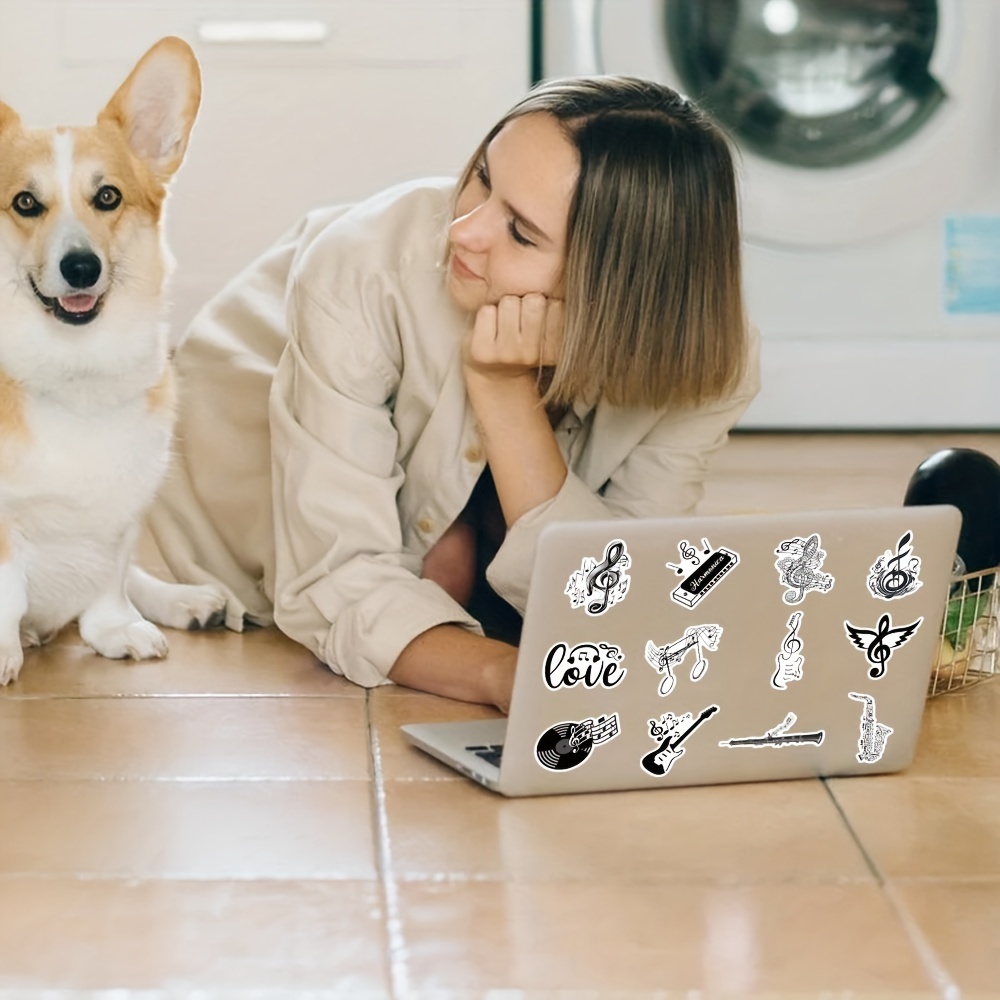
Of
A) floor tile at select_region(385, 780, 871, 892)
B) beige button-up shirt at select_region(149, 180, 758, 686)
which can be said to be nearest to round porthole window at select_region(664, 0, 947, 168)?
beige button-up shirt at select_region(149, 180, 758, 686)

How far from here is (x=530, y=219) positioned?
1579 millimetres

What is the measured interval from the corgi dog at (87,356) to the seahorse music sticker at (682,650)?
2.32 feet

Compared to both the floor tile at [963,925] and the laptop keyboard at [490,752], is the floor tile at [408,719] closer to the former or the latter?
the laptop keyboard at [490,752]

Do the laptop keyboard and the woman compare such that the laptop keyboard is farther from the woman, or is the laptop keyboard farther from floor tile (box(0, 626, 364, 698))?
floor tile (box(0, 626, 364, 698))

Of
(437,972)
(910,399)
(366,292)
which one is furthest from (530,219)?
(910,399)

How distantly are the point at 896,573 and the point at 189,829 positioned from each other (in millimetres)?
664

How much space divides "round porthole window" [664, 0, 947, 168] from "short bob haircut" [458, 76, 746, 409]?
4.40 feet

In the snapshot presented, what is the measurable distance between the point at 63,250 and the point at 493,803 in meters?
0.79

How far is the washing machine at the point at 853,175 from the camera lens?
2939mm

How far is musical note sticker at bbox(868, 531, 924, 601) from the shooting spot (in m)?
1.42

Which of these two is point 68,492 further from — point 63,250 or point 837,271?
point 837,271

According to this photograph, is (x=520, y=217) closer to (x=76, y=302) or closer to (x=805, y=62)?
(x=76, y=302)

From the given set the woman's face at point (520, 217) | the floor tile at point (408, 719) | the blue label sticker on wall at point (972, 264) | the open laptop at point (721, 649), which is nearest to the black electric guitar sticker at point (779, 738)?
the open laptop at point (721, 649)

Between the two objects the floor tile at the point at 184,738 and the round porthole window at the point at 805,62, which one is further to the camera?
the round porthole window at the point at 805,62
